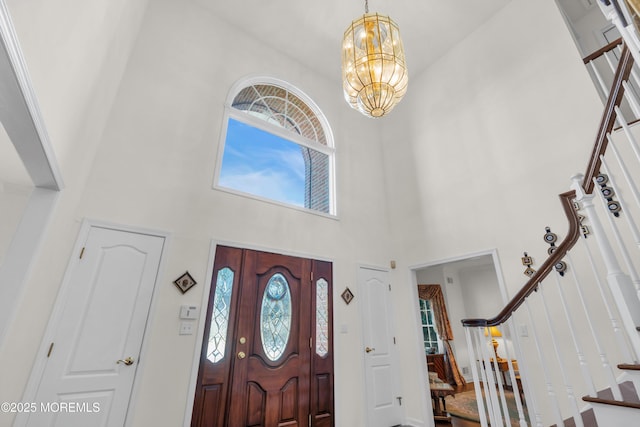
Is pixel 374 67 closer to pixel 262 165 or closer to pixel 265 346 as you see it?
pixel 262 165

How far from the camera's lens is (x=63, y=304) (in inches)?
92.2

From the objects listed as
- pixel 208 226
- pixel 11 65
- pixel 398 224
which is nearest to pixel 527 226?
pixel 398 224

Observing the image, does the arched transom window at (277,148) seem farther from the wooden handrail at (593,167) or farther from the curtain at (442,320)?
the curtain at (442,320)

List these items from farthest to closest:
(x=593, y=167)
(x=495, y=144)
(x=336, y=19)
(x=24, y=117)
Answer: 1. (x=336, y=19)
2. (x=495, y=144)
3. (x=593, y=167)
4. (x=24, y=117)

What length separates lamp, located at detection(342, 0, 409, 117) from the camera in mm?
2566

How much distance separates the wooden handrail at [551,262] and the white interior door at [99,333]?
284 cm

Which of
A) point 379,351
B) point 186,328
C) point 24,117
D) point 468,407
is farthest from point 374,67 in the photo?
point 468,407

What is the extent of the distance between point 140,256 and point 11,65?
2.05 m

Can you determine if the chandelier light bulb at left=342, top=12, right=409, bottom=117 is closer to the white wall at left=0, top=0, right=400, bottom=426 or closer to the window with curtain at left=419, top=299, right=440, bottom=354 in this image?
the white wall at left=0, top=0, right=400, bottom=426

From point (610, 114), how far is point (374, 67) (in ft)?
5.39

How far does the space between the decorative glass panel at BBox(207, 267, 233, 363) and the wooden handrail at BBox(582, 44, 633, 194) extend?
3093 mm

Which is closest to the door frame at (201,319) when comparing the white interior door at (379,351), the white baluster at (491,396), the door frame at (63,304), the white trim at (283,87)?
the door frame at (63,304)

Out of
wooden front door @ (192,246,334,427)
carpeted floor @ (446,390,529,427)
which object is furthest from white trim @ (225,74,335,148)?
carpeted floor @ (446,390,529,427)

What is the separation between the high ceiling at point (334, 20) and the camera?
414cm
